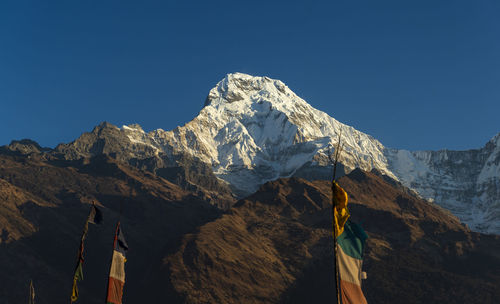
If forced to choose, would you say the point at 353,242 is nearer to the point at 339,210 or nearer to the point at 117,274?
the point at 339,210

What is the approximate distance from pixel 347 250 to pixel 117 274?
1305 cm

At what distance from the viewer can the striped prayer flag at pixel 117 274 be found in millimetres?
30906

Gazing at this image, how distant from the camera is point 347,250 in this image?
76.4 feet

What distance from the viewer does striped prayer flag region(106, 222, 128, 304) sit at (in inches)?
1217

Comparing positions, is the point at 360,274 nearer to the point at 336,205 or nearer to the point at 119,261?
the point at 336,205

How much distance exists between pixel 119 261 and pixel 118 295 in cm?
164

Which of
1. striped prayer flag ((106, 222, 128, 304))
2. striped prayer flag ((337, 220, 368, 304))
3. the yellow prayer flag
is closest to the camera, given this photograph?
striped prayer flag ((337, 220, 368, 304))

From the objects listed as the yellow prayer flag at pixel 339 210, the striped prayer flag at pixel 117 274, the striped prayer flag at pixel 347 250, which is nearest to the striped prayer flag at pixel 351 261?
the striped prayer flag at pixel 347 250

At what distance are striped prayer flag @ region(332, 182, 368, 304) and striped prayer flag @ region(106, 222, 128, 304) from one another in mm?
12231

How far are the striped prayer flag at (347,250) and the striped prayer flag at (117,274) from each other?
12231 mm


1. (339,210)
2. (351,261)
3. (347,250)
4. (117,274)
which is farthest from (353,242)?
(117,274)

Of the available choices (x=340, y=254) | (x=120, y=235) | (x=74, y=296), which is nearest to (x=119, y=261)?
(x=120, y=235)

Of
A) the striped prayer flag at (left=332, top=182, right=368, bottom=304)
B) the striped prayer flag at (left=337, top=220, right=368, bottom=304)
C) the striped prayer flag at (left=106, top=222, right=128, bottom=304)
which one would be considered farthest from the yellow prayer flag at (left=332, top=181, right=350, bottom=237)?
the striped prayer flag at (left=106, top=222, right=128, bottom=304)

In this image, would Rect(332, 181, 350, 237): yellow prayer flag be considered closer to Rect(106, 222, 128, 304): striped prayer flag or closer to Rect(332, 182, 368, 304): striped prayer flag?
Rect(332, 182, 368, 304): striped prayer flag
